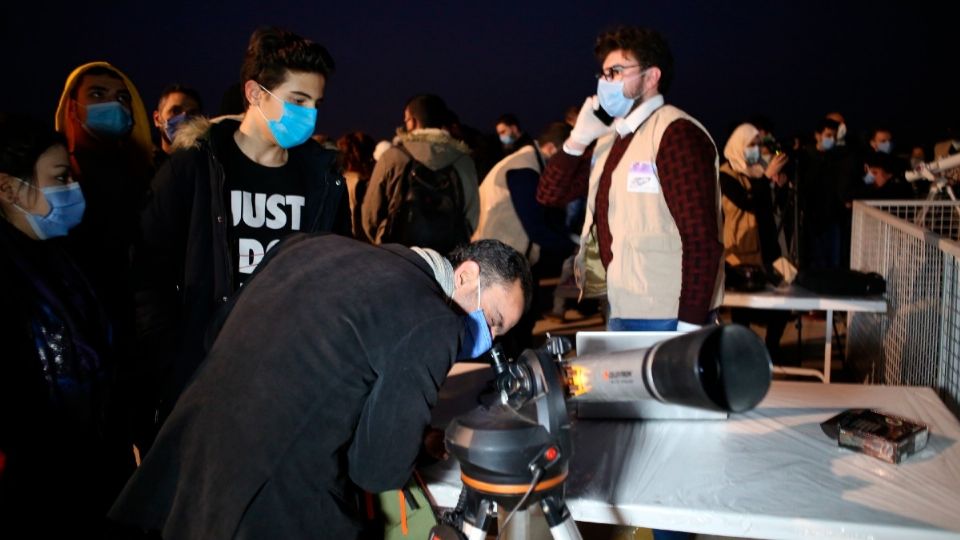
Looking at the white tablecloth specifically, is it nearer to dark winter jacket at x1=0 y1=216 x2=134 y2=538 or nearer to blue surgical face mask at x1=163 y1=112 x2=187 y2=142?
dark winter jacket at x1=0 y1=216 x2=134 y2=538

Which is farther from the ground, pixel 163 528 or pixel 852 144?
pixel 852 144

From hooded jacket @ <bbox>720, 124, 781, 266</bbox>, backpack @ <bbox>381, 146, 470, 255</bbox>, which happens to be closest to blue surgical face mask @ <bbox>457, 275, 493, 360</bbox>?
backpack @ <bbox>381, 146, 470, 255</bbox>

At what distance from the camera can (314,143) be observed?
2211 millimetres

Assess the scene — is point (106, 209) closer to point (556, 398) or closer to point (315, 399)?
point (315, 399)

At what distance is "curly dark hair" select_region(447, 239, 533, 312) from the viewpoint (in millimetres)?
1445

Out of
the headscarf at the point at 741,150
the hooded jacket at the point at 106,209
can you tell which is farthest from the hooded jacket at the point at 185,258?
the headscarf at the point at 741,150

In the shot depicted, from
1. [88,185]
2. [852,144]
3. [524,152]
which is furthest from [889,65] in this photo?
[88,185]

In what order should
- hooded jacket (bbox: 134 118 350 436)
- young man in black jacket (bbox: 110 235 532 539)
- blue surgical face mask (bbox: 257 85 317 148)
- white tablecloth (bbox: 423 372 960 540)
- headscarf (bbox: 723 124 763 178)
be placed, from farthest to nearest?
headscarf (bbox: 723 124 763 178), blue surgical face mask (bbox: 257 85 317 148), hooded jacket (bbox: 134 118 350 436), white tablecloth (bbox: 423 372 960 540), young man in black jacket (bbox: 110 235 532 539)

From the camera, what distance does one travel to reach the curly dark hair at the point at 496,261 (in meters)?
1.45

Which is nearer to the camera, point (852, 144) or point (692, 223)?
point (692, 223)

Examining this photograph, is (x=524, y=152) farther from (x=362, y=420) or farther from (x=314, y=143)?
(x=362, y=420)

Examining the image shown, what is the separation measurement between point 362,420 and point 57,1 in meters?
7.97

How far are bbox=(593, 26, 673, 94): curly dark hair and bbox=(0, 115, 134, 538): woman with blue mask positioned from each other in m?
1.62

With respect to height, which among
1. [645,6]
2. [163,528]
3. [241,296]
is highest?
[645,6]
